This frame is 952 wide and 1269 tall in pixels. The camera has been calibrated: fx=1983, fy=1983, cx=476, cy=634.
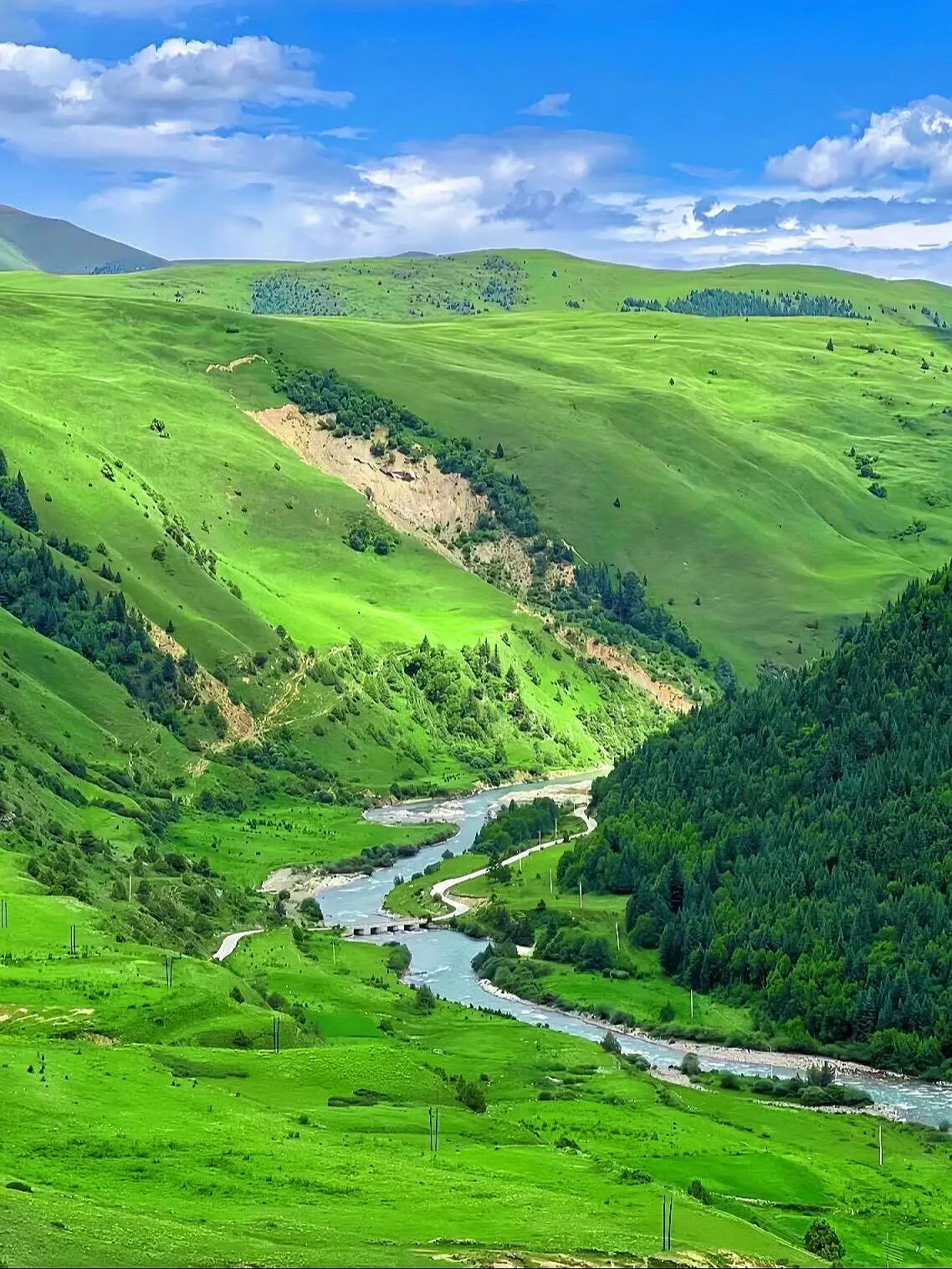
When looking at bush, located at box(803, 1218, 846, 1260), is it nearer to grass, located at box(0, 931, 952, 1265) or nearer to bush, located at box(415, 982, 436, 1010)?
grass, located at box(0, 931, 952, 1265)

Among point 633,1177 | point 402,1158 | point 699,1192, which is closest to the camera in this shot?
point 402,1158

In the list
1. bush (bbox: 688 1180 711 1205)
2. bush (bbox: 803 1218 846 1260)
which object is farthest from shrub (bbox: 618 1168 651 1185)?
bush (bbox: 803 1218 846 1260)

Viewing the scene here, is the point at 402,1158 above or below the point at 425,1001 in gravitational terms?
above

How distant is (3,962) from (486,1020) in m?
49.1

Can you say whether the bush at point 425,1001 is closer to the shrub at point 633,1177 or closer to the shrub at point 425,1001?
the shrub at point 425,1001

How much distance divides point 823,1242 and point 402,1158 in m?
26.6

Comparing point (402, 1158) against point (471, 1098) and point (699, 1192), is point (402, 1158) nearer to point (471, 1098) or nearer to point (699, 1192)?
point (699, 1192)

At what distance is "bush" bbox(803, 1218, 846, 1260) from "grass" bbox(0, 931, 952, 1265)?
88 cm

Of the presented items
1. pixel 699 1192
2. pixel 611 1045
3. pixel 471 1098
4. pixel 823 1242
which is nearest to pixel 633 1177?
pixel 699 1192

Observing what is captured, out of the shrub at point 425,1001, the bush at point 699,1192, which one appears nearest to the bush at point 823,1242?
the bush at point 699,1192

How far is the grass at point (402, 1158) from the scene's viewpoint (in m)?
85.4

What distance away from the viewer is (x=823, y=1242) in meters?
117

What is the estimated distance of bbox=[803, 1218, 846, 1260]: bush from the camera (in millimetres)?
115750

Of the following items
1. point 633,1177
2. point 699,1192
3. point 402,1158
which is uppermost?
point 402,1158
